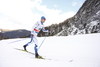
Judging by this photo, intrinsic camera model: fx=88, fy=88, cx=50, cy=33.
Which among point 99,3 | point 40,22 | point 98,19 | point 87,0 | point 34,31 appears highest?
point 87,0

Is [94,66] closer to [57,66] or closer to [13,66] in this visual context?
[57,66]

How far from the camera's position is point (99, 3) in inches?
2207

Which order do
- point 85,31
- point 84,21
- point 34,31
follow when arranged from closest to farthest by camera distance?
point 34,31
point 85,31
point 84,21

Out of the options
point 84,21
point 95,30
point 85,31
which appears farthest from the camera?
point 84,21

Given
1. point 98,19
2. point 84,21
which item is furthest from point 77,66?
point 84,21

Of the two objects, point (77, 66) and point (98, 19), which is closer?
point (77, 66)

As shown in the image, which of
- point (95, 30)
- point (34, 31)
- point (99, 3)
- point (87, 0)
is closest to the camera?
point (34, 31)

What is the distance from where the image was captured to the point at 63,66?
2697 mm

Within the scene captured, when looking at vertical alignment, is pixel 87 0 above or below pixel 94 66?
above

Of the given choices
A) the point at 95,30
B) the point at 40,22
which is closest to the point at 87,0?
the point at 95,30

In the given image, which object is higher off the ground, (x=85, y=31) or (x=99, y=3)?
(x=99, y=3)

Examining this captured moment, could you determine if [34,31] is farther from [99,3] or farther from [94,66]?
[99,3]

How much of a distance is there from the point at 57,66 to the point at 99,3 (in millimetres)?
65001

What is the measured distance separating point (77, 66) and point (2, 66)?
7.43 feet
